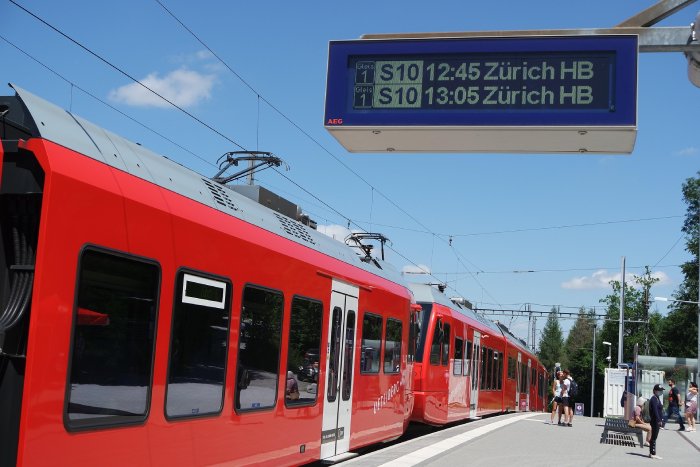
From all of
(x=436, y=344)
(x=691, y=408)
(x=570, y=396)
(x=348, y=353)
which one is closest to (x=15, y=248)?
(x=348, y=353)

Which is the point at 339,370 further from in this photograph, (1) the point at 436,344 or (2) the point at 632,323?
(2) the point at 632,323

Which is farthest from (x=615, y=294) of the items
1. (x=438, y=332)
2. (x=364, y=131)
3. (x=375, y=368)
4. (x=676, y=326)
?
(x=364, y=131)

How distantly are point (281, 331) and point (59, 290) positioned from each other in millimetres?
3941

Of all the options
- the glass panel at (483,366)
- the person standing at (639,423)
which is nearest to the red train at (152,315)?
the person standing at (639,423)

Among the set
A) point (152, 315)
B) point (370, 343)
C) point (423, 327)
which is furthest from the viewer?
point (423, 327)

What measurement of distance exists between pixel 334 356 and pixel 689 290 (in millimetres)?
57317

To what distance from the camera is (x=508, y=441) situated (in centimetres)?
1602

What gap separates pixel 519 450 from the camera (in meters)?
14.5

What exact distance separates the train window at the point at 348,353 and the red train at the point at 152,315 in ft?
0.12

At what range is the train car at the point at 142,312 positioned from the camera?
17.3 feet

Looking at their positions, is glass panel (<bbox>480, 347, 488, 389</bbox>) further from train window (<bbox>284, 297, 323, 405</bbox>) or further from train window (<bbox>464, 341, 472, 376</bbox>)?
train window (<bbox>284, 297, 323, 405</bbox>)

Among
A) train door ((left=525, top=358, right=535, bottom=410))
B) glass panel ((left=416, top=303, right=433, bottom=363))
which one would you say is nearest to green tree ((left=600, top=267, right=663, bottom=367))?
train door ((left=525, top=358, right=535, bottom=410))

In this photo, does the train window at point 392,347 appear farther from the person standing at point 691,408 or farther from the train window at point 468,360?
the person standing at point 691,408

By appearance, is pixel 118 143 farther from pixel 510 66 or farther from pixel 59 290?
pixel 510 66
